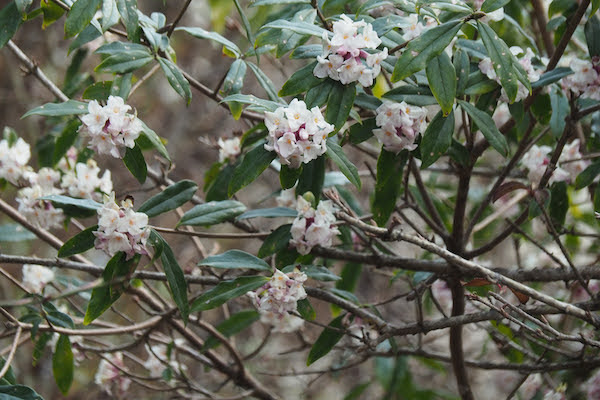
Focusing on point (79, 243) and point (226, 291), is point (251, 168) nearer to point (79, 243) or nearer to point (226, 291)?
point (226, 291)

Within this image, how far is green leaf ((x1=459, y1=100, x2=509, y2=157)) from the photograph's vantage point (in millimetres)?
1049

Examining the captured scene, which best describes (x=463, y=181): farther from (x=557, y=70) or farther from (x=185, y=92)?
(x=185, y=92)

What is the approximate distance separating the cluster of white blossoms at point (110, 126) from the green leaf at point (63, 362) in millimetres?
460

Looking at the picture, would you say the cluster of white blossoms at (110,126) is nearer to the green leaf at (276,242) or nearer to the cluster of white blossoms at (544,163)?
the green leaf at (276,242)

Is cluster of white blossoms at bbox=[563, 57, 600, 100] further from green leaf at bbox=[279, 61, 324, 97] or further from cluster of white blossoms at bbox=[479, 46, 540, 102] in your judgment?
green leaf at bbox=[279, 61, 324, 97]

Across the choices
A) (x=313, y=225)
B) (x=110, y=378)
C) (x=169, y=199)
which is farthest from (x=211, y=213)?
(x=110, y=378)

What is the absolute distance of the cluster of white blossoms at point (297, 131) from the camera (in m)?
0.93

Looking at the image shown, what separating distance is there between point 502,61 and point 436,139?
15 cm

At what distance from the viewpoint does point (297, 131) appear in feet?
3.07

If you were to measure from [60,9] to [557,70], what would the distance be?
0.86 meters

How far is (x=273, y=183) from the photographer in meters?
3.43

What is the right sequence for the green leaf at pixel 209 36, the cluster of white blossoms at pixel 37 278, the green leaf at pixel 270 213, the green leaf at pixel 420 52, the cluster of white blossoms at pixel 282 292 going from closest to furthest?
1. the green leaf at pixel 420 52
2. the cluster of white blossoms at pixel 282 292
3. the green leaf at pixel 209 36
4. the green leaf at pixel 270 213
5. the cluster of white blossoms at pixel 37 278

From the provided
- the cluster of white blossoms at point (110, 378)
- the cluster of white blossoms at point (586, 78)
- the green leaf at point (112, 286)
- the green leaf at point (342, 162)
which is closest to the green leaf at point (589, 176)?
the cluster of white blossoms at point (586, 78)

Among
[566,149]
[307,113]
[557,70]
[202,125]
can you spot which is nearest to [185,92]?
[307,113]
